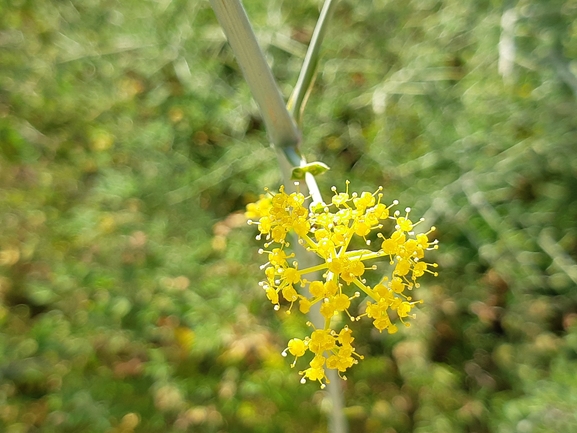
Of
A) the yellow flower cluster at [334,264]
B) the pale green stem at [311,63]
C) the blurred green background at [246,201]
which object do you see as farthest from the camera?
the blurred green background at [246,201]

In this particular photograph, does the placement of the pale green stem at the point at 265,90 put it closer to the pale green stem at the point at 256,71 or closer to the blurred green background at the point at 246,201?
the pale green stem at the point at 256,71

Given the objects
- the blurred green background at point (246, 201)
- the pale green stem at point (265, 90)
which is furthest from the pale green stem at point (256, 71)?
the blurred green background at point (246, 201)

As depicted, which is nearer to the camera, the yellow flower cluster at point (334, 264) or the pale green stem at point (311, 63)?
the yellow flower cluster at point (334, 264)

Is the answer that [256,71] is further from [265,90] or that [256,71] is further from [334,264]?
[334,264]

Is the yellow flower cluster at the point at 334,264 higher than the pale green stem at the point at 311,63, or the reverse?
the pale green stem at the point at 311,63

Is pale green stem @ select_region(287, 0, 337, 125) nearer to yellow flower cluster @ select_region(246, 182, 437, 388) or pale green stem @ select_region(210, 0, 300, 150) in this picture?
pale green stem @ select_region(210, 0, 300, 150)

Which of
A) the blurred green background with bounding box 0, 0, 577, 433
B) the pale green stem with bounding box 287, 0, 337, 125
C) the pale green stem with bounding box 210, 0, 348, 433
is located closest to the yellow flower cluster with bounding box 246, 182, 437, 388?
the pale green stem with bounding box 210, 0, 348, 433
